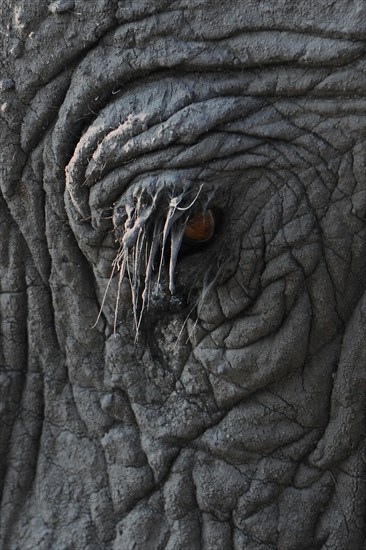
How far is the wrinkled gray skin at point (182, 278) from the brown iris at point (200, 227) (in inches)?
1.0

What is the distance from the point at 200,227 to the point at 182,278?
14 centimetres

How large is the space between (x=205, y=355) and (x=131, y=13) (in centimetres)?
82

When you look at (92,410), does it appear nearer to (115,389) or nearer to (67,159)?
(115,389)

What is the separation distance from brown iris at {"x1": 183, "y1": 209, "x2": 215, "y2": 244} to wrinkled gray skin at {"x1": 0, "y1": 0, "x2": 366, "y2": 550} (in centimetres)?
3

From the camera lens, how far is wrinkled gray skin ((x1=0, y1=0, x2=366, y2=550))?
251 cm

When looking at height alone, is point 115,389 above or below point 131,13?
below

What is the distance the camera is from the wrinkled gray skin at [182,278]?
251 centimetres

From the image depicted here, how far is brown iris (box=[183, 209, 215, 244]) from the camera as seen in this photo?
100 inches

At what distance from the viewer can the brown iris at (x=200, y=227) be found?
2.54 meters

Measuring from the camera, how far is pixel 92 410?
118 inches

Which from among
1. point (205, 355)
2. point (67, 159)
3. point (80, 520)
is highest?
point (67, 159)

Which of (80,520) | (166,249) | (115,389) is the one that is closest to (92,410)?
(115,389)

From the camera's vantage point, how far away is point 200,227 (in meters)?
2.56

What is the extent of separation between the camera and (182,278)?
263 centimetres
